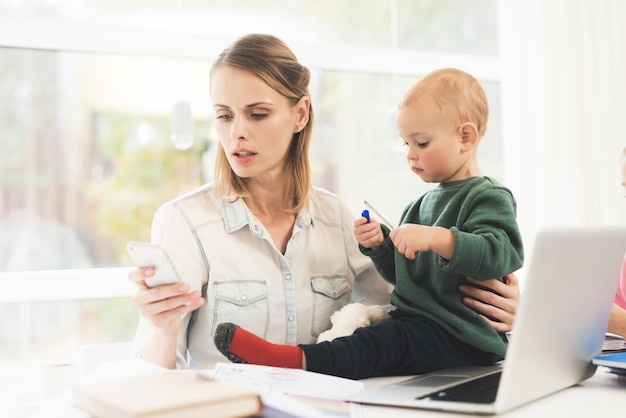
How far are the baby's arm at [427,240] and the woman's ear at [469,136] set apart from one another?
0.27 metres

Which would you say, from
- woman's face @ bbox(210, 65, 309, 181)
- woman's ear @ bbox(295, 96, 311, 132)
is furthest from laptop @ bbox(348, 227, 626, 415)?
woman's ear @ bbox(295, 96, 311, 132)

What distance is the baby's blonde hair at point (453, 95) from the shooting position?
54.8 inches

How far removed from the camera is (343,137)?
10.2 ft

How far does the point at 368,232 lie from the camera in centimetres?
143

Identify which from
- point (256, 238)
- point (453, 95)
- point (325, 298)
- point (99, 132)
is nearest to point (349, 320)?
point (325, 298)

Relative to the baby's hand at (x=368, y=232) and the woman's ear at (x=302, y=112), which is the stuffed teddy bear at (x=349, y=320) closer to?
the baby's hand at (x=368, y=232)

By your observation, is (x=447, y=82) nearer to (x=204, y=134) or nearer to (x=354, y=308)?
(x=354, y=308)

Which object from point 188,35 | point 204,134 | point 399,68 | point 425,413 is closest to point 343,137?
point 399,68

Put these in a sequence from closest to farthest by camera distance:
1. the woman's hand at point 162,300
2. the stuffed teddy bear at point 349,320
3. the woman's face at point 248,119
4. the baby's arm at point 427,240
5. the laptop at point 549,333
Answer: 1. the laptop at point 549,333
2. the woman's hand at point 162,300
3. the baby's arm at point 427,240
4. the stuffed teddy bear at point 349,320
5. the woman's face at point 248,119

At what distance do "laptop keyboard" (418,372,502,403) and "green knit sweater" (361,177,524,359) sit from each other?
0.21m

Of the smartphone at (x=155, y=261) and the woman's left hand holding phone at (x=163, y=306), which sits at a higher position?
the smartphone at (x=155, y=261)

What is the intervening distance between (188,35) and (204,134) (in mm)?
418

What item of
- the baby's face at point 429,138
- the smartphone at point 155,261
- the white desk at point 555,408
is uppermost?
the baby's face at point 429,138

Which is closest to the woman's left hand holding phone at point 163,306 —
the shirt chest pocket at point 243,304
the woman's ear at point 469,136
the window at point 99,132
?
the shirt chest pocket at point 243,304
